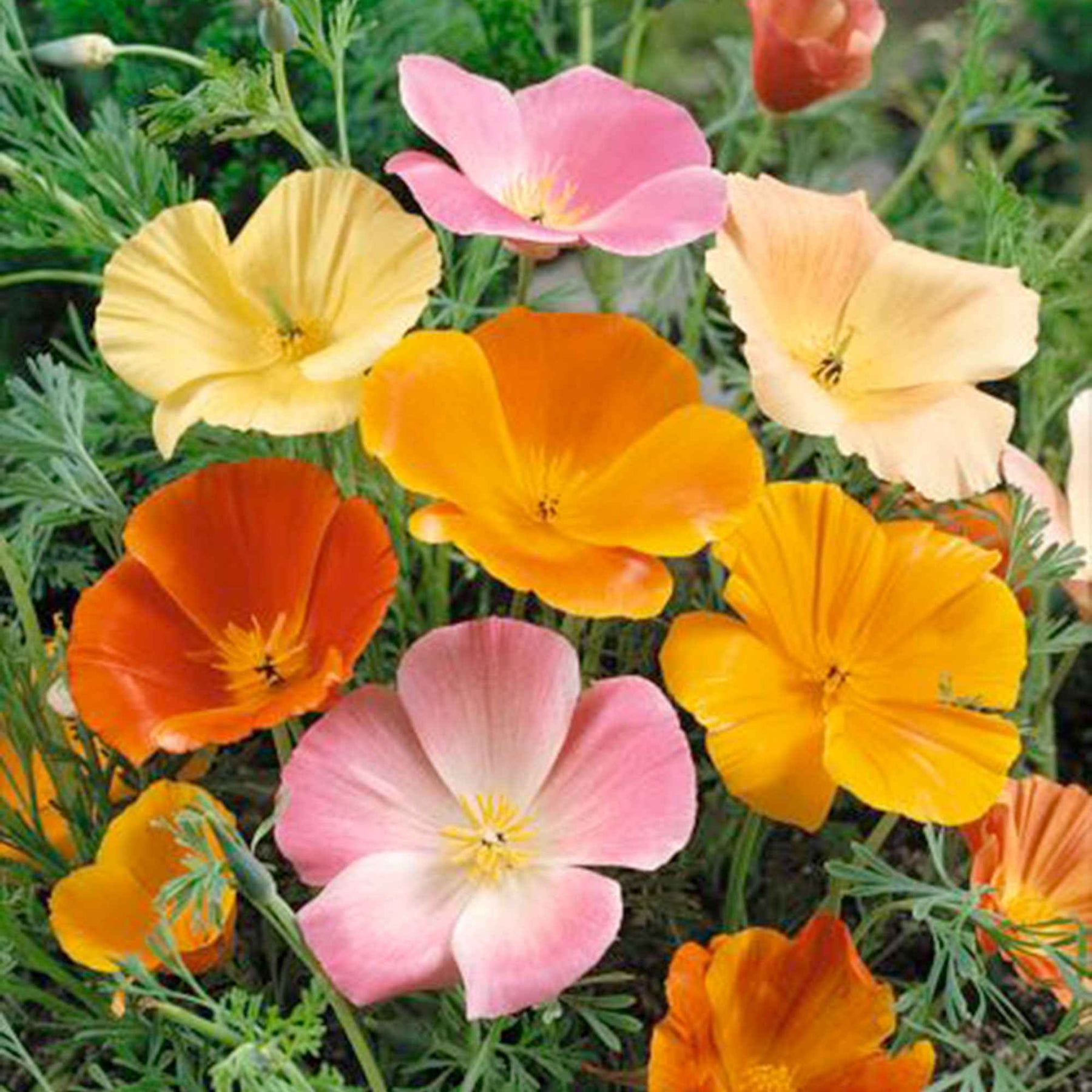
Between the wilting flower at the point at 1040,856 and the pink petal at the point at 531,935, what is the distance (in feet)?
0.56

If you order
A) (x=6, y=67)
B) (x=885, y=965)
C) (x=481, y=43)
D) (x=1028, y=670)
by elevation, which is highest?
(x=6, y=67)

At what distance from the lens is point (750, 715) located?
2.25ft

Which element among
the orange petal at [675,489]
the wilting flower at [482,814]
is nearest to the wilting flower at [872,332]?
the orange petal at [675,489]

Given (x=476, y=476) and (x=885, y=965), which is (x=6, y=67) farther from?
(x=885, y=965)

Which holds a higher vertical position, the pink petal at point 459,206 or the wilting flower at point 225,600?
the pink petal at point 459,206

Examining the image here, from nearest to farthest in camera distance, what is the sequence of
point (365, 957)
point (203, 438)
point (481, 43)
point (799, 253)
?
point (365, 957)
point (799, 253)
point (203, 438)
point (481, 43)

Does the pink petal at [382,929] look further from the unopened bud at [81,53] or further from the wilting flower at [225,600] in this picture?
the unopened bud at [81,53]

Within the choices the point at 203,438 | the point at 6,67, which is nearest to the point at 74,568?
the point at 203,438

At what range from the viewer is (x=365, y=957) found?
630mm

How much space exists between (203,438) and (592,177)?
0.21 m

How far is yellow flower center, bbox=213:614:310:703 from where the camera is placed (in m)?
0.70

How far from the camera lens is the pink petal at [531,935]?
611mm

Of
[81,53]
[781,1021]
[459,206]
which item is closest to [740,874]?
[781,1021]

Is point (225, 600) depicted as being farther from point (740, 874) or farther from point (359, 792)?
point (740, 874)
